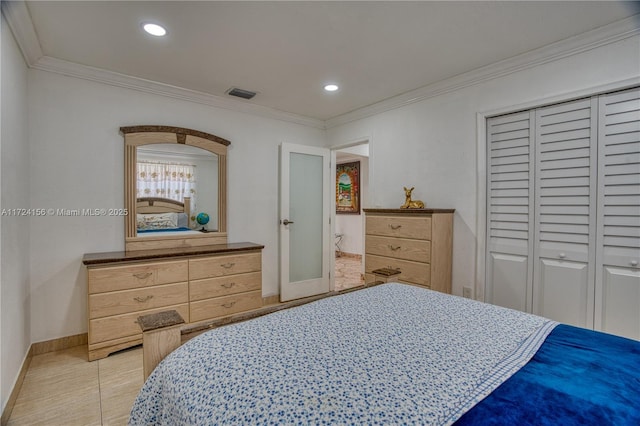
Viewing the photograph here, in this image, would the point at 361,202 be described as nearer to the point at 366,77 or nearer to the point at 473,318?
the point at 366,77

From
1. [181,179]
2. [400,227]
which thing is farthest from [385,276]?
[181,179]

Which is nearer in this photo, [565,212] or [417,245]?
[565,212]

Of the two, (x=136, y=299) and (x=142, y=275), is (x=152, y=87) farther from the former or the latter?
(x=136, y=299)

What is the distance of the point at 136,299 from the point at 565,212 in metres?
3.55

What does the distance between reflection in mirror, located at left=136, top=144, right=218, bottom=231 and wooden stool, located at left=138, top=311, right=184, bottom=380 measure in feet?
7.34

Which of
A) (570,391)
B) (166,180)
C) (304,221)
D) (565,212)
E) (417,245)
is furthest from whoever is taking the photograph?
(304,221)

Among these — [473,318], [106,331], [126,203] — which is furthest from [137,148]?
[473,318]

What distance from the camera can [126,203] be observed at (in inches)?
119

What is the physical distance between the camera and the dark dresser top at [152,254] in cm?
256

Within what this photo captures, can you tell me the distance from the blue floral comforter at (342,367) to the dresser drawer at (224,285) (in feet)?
6.04

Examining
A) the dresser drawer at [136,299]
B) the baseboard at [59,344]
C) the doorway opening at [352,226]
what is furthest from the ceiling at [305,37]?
the doorway opening at [352,226]

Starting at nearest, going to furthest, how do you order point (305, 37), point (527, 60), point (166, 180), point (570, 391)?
1. point (570, 391)
2. point (305, 37)
3. point (527, 60)
4. point (166, 180)

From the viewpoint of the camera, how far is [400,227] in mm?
3057

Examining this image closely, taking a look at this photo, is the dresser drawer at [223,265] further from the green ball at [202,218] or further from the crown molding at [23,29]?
the crown molding at [23,29]
